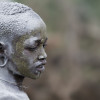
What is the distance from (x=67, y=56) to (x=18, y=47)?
925 centimetres

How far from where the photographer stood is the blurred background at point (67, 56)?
544 inches

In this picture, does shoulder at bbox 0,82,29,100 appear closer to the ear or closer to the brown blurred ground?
the ear

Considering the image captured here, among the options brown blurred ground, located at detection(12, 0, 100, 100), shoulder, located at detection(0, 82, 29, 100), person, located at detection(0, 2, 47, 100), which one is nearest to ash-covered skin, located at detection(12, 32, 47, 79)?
person, located at detection(0, 2, 47, 100)

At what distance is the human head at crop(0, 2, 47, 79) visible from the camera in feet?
16.0

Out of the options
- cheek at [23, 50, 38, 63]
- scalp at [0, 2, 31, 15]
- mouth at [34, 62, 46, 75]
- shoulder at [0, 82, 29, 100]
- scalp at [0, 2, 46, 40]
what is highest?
scalp at [0, 2, 31, 15]

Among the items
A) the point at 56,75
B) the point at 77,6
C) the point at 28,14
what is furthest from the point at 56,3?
the point at 28,14

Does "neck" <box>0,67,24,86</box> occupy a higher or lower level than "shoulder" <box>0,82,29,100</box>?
higher

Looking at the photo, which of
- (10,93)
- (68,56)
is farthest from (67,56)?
(10,93)

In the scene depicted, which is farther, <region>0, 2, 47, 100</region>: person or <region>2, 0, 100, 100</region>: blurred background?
<region>2, 0, 100, 100</region>: blurred background

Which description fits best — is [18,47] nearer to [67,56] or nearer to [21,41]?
[21,41]

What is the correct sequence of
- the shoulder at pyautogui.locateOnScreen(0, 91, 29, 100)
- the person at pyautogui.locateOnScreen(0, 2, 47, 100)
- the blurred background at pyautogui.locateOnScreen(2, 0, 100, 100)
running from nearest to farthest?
the shoulder at pyautogui.locateOnScreen(0, 91, 29, 100)
the person at pyautogui.locateOnScreen(0, 2, 47, 100)
the blurred background at pyautogui.locateOnScreen(2, 0, 100, 100)

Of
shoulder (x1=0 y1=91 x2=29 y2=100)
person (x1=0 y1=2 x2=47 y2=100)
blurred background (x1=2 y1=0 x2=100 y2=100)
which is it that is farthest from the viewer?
blurred background (x1=2 y1=0 x2=100 y2=100)

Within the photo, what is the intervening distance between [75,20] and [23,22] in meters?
9.58

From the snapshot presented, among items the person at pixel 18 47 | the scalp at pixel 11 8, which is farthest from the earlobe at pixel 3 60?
the scalp at pixel 11 8
